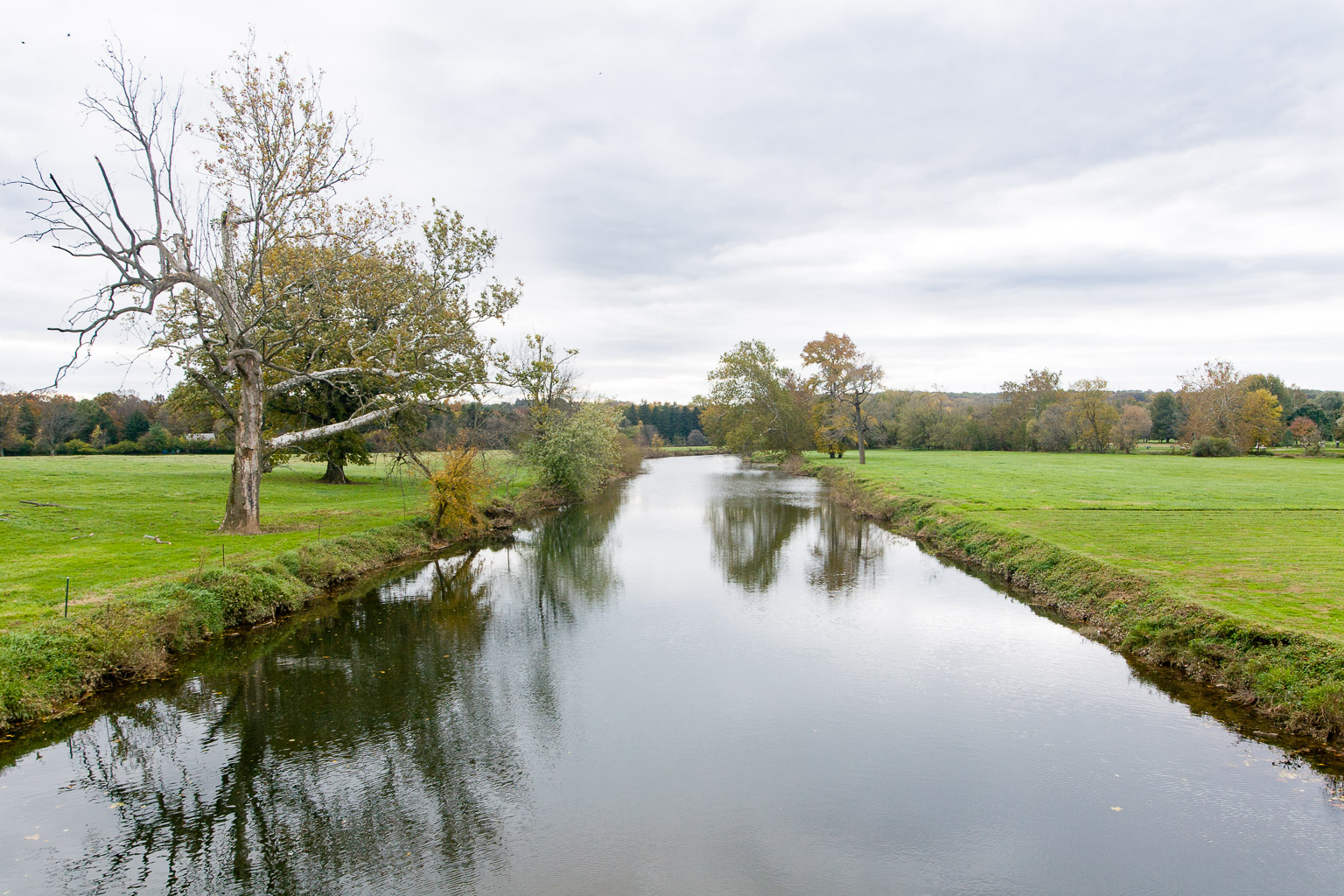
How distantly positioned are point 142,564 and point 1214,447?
63.7 m

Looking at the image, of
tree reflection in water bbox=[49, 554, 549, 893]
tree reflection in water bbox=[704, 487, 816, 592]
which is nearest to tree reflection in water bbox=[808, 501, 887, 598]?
tree reflection in water bbox=[704, 487, 816, 592]

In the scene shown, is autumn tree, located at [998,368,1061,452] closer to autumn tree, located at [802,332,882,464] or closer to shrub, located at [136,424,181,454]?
autumn tree, located at [802,332,882,464]

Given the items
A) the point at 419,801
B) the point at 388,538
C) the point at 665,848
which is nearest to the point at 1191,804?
the point at 665,848

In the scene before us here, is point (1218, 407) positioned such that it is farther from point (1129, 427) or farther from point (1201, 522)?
point (1201, 522)

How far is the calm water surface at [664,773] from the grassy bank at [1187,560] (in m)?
0.97

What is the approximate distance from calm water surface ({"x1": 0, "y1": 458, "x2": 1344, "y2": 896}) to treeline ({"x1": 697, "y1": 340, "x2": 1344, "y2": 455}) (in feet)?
125

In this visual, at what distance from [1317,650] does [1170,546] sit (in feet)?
21.8

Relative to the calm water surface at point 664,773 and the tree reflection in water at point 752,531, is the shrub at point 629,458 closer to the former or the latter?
the tree reflection in water at point 752,531

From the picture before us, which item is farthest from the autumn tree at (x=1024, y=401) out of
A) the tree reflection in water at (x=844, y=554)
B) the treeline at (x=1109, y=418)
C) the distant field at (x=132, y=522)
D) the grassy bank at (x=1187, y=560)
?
the distant field at (x=132, y=522)

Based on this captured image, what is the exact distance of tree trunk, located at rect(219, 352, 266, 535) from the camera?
1661 centimetres

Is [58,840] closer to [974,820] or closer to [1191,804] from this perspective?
[974,820]

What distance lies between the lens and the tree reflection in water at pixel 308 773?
586 cm

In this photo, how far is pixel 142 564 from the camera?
42.3 feet

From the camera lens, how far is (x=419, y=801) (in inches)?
268
